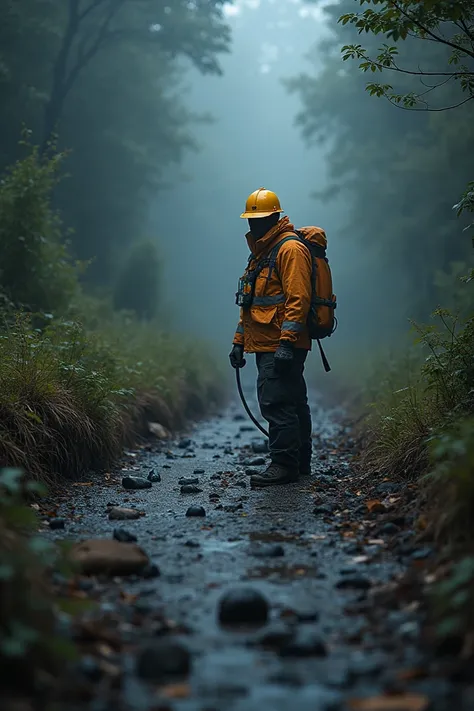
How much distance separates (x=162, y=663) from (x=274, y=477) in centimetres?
421

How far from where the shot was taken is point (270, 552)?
189 inches

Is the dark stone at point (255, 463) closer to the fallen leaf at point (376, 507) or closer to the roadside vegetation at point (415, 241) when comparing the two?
the roadside vegetation at point (415, 241)

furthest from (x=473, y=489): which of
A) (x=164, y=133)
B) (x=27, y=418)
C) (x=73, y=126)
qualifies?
(x=164, y=133)

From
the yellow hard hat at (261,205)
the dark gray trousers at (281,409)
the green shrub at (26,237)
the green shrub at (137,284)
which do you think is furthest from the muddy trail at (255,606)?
the green shrub at (137,284)

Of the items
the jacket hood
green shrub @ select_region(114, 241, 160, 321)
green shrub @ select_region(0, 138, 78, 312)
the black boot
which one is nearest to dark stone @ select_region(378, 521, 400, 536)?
the black boot

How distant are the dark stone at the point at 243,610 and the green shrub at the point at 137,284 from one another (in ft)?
73.9

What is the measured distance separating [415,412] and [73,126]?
70.3ft

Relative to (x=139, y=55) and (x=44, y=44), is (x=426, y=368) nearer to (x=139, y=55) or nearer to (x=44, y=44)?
(x=44, y=44)

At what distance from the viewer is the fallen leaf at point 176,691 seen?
2904 millimetres

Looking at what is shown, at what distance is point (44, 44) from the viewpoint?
67.5ft

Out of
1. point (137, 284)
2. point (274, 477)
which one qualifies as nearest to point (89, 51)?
point (137, 284)

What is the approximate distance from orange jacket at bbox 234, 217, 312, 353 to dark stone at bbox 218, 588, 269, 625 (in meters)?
Result: 3.58

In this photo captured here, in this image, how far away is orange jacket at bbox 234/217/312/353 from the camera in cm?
709

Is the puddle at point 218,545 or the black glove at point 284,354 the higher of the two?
the black glove at point 284,354
